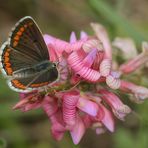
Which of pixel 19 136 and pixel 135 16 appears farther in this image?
pixel 135 16

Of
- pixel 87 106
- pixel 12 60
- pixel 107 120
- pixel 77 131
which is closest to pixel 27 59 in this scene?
pixel 12 60

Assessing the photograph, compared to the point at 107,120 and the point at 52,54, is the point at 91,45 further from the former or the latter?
the point at 107,120

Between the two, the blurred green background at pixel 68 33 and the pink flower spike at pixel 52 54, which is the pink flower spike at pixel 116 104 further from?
the blurred green background at pixel 68 33

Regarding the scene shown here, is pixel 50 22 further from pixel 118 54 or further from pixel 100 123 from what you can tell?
pixel 100 123

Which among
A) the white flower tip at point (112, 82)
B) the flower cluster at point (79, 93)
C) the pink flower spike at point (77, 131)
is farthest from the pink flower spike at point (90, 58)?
the pink flower spike at point (77, 131)

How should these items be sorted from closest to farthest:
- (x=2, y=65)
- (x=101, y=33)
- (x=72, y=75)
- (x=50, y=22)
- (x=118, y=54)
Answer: (x=2, y=65), (x=72, y=75), (x=101, y=33), (x=118, y=54), (x=50, y=22)

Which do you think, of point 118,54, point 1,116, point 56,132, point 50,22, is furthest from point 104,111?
point 50,22

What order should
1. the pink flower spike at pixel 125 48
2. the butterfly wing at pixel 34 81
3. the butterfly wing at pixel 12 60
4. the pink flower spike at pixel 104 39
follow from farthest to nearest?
the pink flower spike at pixel 125 48 → the pink flower spike at pixel 104 39 → the butterfly wing at pixel 12 60 → the butterfly wing at pixel 34 81

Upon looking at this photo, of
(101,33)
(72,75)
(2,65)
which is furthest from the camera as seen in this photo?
(101,33)
